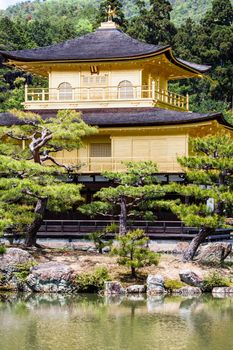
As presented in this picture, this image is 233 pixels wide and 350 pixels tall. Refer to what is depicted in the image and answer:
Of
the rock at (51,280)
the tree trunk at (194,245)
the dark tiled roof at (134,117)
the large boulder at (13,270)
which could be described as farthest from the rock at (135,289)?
the dark tiled roof at (134,117)

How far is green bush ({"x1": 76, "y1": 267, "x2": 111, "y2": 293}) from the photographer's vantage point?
85.8 ft

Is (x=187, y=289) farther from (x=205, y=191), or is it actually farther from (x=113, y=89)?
(x=113, y=89)

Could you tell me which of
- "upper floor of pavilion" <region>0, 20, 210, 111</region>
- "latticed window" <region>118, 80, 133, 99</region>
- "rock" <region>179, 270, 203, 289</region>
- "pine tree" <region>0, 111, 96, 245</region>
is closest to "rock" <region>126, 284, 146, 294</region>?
"rock" <region>179, 270, 203, 289</region>

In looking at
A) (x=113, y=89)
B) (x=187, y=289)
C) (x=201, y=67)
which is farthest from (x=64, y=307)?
(x=201, y=67)

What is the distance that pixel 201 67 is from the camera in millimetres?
42844

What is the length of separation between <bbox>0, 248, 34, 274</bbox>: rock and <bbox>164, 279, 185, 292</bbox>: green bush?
4521 mm

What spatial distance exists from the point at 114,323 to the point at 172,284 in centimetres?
483

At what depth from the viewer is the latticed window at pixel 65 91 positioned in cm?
3922

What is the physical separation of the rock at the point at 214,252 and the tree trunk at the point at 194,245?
58 cm

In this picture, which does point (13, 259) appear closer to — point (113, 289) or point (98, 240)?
point (113, 289)

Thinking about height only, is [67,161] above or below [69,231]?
above

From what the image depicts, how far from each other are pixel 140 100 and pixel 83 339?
1938 cm

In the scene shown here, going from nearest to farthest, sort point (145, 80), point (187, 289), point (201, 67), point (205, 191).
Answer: point (187, 289), point (205, 191), point (145, 80), point (201, 67)

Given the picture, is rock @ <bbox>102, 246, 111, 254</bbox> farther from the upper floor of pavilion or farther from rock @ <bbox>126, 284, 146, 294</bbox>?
the upper floor of pavilion
